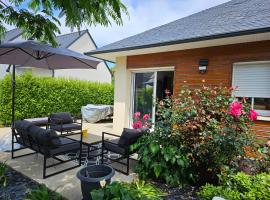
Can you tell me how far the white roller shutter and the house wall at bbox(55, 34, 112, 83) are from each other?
16.1 m

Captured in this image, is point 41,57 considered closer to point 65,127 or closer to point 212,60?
point 65,127

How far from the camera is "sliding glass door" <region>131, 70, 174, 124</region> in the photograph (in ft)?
26.1

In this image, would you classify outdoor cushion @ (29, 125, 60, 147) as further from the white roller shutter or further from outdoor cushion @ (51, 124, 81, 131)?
the white roller shutter

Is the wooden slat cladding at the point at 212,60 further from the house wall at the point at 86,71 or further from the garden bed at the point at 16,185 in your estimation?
the house wall at the point at 86,71

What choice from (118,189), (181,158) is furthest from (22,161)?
(181,158)

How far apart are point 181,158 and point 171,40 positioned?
3.74 m

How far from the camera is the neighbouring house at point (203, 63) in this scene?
561cm

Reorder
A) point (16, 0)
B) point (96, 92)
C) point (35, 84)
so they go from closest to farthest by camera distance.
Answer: point (16, 0) → point (35, 84) → point (96, 92)

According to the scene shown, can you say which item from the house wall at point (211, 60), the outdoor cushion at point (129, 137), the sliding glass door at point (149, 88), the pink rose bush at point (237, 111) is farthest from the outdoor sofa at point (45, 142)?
the house wall at point (211, 60)

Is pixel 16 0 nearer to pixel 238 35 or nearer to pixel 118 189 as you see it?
pixel 118 189

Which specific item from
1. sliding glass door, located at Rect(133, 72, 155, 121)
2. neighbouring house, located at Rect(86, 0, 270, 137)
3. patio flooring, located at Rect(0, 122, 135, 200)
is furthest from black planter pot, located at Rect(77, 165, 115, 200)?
sliding glass door, located at Rect(133, 72, 155, 121)

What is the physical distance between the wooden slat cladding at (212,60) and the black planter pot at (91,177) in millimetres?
3827

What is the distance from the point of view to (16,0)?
10.5 ft

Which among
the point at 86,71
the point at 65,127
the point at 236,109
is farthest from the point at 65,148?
the point at 86,71
